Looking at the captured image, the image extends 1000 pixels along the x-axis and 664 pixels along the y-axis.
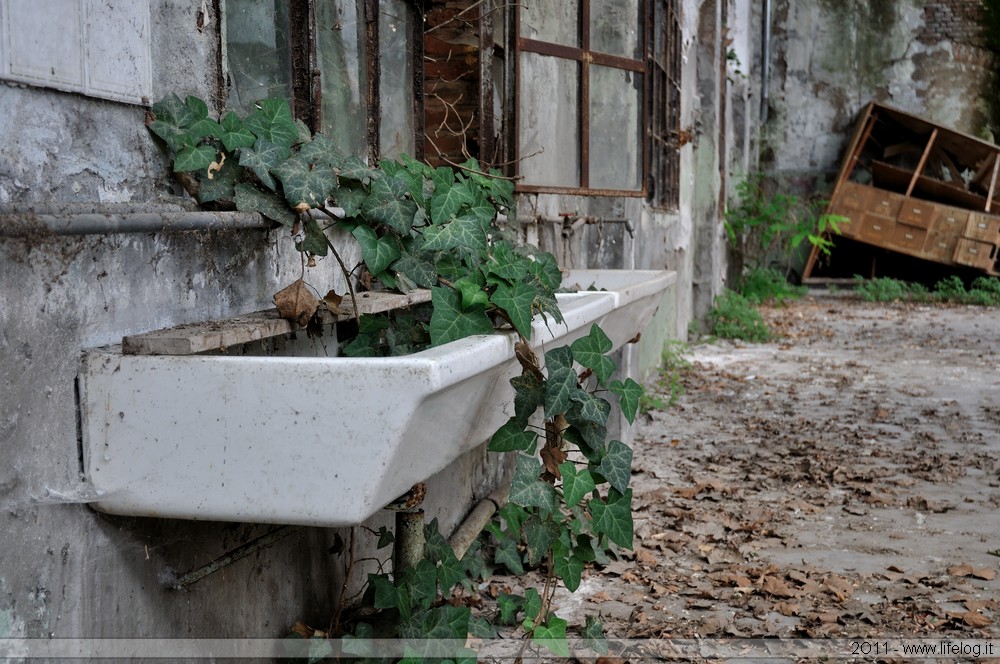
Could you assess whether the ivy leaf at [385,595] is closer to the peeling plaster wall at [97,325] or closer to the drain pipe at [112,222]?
Result: the peeling plaster wall at [97,325]

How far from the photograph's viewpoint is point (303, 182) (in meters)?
1.97

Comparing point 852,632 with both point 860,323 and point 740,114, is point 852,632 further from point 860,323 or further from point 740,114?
point 740,114

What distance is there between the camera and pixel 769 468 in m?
4.89

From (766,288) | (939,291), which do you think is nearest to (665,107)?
(766,288)

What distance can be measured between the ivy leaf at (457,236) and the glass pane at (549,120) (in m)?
1.73

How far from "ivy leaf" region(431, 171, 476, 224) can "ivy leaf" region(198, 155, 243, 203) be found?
0.44 meters

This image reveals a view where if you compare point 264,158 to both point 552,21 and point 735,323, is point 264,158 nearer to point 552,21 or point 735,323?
point 552,21

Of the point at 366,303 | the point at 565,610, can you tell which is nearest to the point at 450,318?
the point at 366,303

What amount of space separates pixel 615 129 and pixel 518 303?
2867 mm

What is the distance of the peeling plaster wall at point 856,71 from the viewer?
50.5 ft

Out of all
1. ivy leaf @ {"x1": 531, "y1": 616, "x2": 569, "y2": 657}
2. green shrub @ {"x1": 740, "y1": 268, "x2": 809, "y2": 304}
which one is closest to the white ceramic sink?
ivy leaf @ {"x1": 531, "y1": 616, "x2": 569, "y2": 657}

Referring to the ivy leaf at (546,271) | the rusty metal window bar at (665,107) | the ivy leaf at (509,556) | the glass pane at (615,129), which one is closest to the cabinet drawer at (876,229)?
the rusty metal window bar at (665,107)

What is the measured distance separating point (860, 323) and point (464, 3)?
29.1ft

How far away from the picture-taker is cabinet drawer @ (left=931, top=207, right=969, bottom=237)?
1369cm
